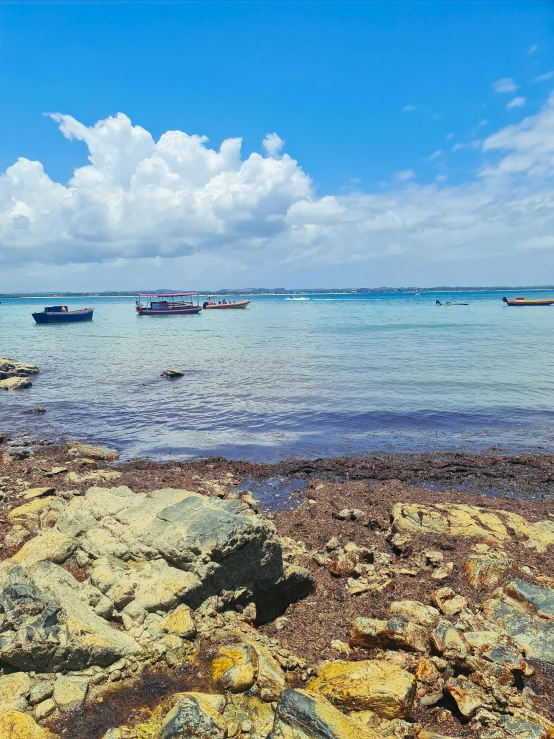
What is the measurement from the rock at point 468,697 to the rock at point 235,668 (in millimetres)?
2123

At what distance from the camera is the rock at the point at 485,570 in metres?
6.97

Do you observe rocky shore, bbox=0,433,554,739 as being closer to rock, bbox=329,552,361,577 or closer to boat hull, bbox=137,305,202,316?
rock, bbox=329,552,361,577

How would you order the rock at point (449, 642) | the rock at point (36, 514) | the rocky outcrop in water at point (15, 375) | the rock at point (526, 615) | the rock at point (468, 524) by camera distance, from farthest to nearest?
1. the rocky outcrop in water at point (15, 375)
2. the rock at point (468, 524)
3. the rock at point (36, 514)
4. the rock at point (526, 615)
5. the rock at point (449, 642)

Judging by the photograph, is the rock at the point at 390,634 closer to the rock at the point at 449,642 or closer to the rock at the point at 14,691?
the rock at the point at 449,642

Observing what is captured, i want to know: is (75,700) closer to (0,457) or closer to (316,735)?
(316,735)

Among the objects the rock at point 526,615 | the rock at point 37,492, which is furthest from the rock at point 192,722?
the rock at point 37,492

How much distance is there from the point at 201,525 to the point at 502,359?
32.5 m

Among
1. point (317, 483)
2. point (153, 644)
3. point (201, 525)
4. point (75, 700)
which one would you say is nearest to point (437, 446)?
point (317, 483)

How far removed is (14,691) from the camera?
15.0ft

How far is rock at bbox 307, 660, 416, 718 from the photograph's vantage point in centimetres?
464

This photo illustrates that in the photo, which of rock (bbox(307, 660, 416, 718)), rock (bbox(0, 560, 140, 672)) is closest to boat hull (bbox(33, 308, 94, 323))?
rock (bbox(0, 560, 140, 672))

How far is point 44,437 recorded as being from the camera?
1692 cm

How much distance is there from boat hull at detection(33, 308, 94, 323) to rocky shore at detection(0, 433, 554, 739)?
3272 inches

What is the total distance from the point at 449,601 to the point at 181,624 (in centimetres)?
370
